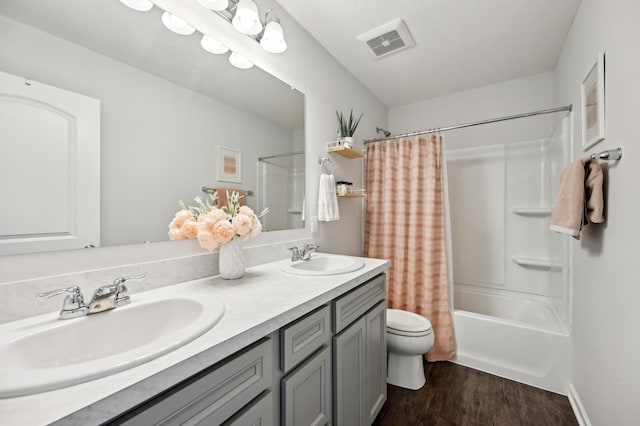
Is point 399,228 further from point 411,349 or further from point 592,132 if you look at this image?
point 592,132

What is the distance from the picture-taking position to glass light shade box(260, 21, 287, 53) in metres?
1.35

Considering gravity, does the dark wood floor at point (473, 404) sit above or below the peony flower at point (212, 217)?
below

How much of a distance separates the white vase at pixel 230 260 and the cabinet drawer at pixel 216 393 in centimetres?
45

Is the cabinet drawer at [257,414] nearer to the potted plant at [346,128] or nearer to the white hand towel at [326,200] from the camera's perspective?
the white hand towel at [326,200]

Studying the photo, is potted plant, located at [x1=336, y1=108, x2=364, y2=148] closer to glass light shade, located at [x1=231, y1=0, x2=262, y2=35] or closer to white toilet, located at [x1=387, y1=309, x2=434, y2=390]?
glass light shade, located at [x1=231, y1=0, x2=262, y2=35]

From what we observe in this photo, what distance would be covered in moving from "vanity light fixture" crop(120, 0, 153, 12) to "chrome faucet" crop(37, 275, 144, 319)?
39.3 inches

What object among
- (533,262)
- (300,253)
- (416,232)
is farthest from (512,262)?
(300,253)

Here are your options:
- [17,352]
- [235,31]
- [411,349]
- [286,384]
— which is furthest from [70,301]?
[411,349]

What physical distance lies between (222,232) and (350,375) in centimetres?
83

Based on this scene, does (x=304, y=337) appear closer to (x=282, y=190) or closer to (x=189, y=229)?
(x=189, y=229)

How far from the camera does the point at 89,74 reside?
2.86 feet

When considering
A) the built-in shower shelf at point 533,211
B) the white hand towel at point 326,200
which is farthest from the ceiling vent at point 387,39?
the built-in shower shelf at point 533,211

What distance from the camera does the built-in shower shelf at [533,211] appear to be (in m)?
2.31

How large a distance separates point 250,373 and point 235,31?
1513 millimetres
